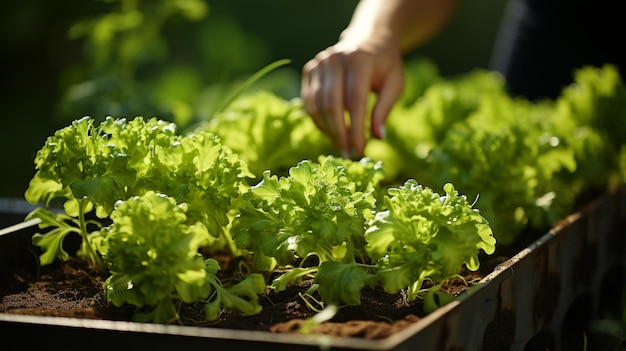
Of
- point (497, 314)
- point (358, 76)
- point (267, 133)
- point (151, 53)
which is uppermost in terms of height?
point (151, 53)

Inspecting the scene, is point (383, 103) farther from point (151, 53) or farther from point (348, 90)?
point (151, 53)

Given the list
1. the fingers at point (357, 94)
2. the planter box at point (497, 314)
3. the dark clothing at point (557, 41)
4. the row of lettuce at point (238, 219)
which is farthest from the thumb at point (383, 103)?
the dark clothing at point (557, 41)

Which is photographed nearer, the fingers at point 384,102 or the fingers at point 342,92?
the fingers at point 342,92

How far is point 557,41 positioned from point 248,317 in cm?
232

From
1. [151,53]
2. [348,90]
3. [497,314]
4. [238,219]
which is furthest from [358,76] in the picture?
[151,53]

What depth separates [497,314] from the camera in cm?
142

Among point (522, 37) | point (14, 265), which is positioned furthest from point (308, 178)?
point (522, 37)

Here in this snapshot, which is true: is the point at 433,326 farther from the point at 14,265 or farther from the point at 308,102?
the point at 308,102

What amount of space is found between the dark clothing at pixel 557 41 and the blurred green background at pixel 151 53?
970mm

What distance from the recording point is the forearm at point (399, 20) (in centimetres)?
230

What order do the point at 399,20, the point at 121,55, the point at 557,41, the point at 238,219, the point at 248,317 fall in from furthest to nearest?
the point at 557,41 < the point at 121,55 < the point at 399,20 < the point at 238,219 < the point at 248,317

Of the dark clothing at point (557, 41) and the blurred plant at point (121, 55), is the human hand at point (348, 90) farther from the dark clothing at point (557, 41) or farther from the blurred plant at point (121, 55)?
the dark clothing at point (557, 41)

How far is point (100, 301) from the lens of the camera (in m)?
1.45

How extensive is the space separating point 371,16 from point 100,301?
128 centimetres
